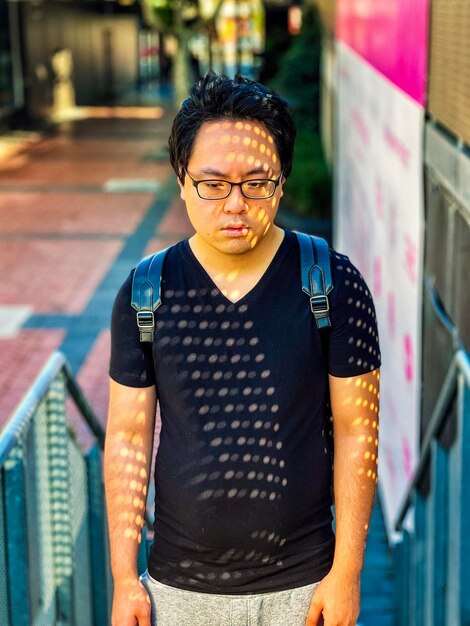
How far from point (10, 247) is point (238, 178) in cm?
1098

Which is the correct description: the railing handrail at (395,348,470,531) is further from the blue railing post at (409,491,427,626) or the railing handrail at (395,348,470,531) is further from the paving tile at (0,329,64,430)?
the paving tile at (0,329,64,430)

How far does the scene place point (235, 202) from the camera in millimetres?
2105

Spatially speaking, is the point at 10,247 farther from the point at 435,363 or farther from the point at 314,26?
the point at 435,363

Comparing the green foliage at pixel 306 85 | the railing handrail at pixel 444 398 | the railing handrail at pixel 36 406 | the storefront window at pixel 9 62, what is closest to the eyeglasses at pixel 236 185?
the railing handrail at pixel 36 406

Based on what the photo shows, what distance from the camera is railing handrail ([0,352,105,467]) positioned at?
2650mm

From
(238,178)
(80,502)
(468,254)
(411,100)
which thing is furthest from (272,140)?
(411,100)

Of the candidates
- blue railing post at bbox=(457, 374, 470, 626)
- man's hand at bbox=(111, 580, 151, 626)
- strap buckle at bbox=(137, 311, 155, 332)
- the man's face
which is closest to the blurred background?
blue railing post at bbox=(457, 374, 470, 626)

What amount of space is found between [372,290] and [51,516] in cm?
386

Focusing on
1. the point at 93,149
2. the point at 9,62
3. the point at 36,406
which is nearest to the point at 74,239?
the point at 93,149

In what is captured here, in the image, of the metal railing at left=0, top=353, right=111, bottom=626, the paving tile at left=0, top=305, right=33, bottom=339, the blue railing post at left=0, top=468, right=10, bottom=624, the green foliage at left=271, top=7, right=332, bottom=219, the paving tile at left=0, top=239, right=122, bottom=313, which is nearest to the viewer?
the blue railing post at left=0, top=468, right=10, bottom=624

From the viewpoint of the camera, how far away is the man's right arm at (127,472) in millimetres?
2217

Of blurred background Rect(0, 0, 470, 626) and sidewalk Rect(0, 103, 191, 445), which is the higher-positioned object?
blurred background Rect(0, 0, 470, 626)

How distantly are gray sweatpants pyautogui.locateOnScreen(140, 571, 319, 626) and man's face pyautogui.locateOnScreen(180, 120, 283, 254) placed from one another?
71 cm

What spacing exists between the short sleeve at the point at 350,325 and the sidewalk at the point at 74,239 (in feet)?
15.5
